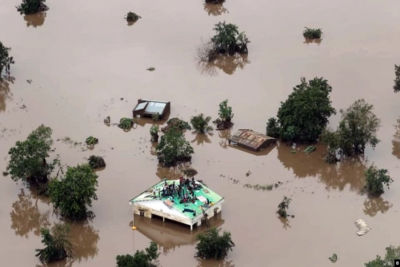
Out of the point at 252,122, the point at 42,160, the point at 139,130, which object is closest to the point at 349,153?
the point at 252,122

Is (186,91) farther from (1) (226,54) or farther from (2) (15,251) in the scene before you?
(2) (15,251)

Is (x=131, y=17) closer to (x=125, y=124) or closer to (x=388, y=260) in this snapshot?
(x=125, y=124)

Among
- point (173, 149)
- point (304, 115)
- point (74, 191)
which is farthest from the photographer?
point (304, 115)

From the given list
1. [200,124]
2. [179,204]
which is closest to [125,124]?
[200,124]

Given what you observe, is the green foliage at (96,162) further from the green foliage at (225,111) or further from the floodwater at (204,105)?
the green foliage at (225,111)

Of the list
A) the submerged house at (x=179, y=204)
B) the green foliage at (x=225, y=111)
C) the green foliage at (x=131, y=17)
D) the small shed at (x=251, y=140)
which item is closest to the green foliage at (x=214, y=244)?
the submerged house at (x=179, y=204)
